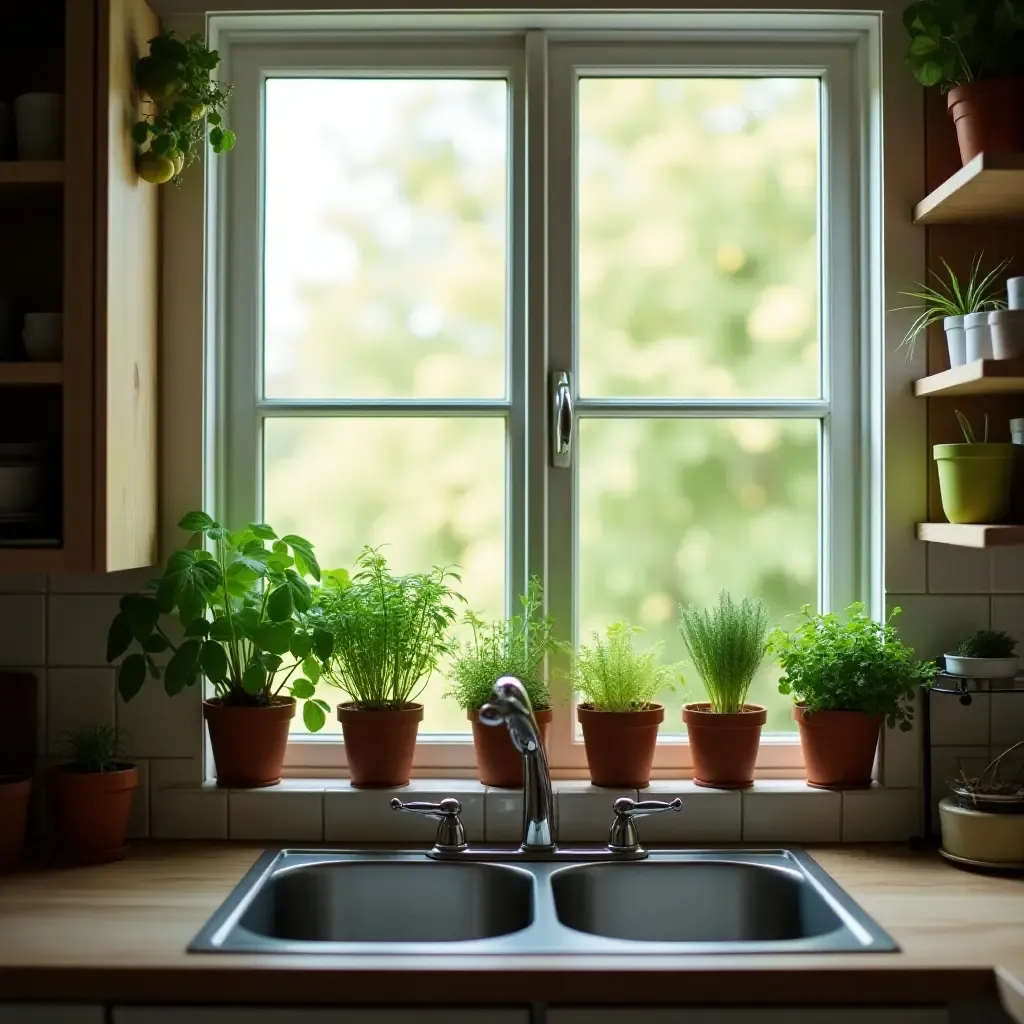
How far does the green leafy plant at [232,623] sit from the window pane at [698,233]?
687 millimetres

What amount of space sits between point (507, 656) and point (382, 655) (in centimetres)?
23

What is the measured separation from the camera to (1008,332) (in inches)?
68.7

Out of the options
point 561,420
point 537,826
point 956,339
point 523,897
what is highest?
point 956,339

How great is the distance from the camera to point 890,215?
2.04 meters

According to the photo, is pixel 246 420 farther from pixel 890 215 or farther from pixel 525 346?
pixel 890 215

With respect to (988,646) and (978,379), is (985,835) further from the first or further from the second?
(978,379)

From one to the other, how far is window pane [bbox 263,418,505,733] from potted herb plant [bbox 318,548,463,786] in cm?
14

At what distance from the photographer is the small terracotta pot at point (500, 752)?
201 centimetres

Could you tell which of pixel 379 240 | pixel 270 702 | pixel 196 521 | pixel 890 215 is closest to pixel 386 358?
pixel 379 240

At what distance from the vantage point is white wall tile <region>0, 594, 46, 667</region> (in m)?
2.04

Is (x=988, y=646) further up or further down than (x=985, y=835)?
further up

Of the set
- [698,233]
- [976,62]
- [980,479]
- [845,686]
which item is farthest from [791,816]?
[976,62]

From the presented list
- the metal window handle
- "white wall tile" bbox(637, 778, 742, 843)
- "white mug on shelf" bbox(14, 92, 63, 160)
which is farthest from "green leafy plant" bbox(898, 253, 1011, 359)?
"white mug on shelf" bbox(14, 92, 63, 160)

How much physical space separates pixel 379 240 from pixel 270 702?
91cm
